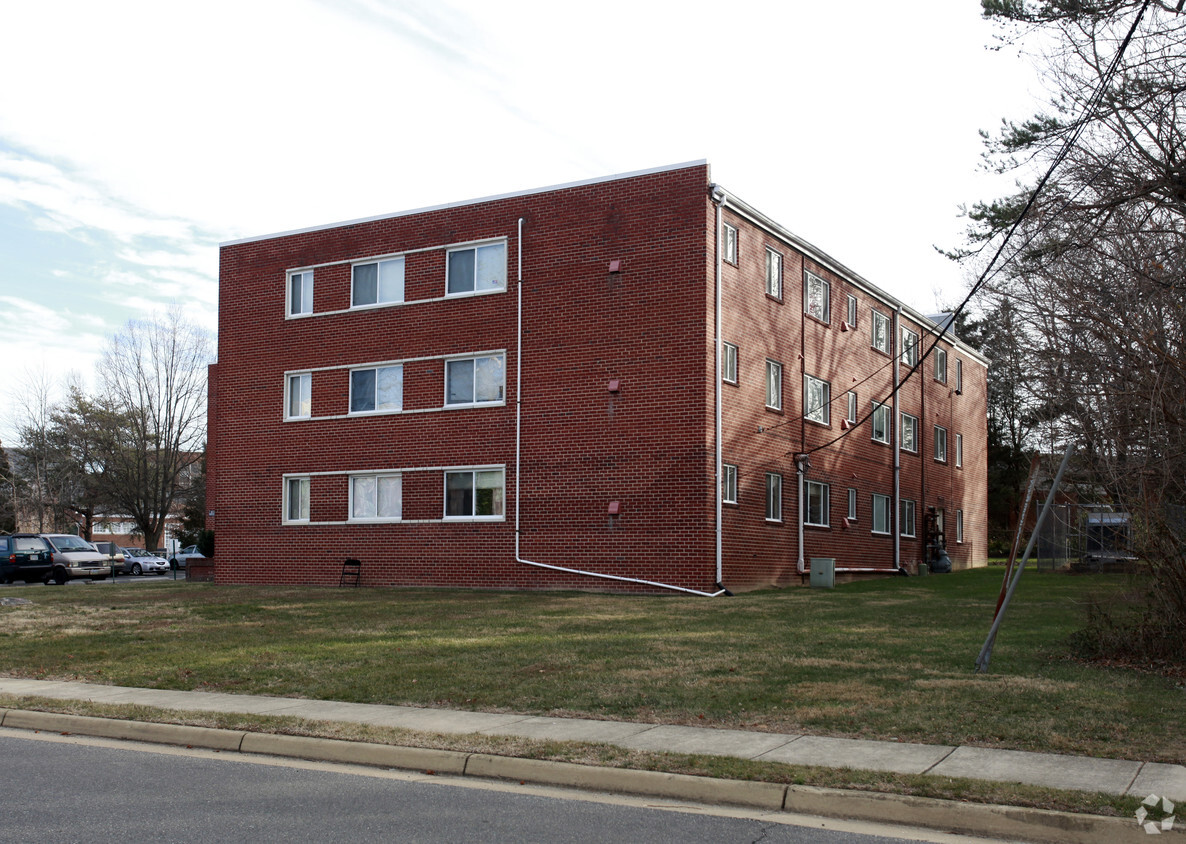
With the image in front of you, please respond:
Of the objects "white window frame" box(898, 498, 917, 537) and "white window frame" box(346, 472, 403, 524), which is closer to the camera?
"white window frame" box(346, 472, 403, 524)

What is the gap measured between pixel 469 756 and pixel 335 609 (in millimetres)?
12525

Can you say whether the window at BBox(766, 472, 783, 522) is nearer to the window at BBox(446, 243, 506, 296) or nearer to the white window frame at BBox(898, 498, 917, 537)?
the window at BBox(446, 243, 506, 296)

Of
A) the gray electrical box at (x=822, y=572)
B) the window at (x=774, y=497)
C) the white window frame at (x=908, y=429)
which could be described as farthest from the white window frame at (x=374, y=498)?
the white window frame at (x=908, y=429)

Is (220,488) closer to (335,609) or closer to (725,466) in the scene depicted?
(335,609)

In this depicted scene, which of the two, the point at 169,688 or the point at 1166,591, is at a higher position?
the point at 1166,591

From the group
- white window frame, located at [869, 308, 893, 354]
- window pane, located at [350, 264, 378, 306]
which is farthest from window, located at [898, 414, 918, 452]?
window pane, located at [350, 264, 378, 306]

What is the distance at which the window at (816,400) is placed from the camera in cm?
2950

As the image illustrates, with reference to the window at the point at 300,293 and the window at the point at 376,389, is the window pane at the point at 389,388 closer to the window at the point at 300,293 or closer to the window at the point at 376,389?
the window at the point at 376,389

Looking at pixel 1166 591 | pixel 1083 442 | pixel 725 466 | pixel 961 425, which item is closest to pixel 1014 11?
pixel 1083 442

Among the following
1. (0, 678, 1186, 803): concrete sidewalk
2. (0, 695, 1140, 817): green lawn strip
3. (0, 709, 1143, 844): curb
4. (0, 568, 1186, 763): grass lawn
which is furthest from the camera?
(0, 568, 1186, 763): grass lawn

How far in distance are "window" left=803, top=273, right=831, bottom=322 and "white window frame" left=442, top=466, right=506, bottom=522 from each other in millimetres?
9480

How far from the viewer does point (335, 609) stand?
65.5 feet

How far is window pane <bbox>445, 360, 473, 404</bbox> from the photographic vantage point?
2683 centimetres

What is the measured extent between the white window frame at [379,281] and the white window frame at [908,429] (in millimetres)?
17070
